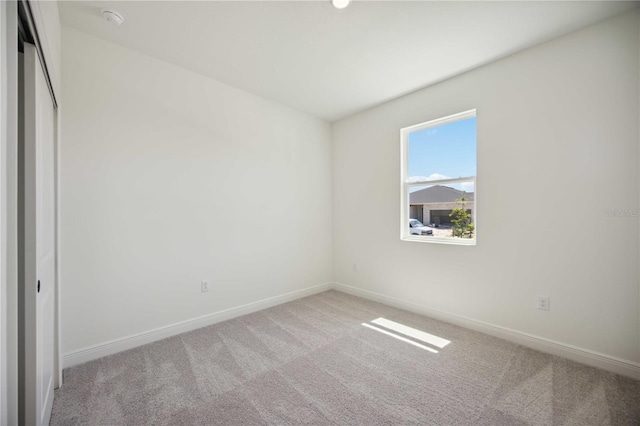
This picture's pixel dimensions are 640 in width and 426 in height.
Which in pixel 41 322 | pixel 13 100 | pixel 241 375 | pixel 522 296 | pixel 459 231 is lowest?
pixel 241 375

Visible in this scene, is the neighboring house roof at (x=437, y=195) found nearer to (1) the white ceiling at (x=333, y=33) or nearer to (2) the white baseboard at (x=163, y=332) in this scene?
(1) the white ceiling at (x=333, y=33)

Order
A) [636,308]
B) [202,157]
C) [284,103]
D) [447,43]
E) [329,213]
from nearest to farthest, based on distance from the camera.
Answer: [636,308] → [447,43] → [202,157] → [284,103] → [329,213]

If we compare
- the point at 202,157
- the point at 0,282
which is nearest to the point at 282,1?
the point at 202,157

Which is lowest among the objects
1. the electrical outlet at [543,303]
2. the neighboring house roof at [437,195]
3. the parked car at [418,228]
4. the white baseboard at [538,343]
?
the white baseboard at [538,343]

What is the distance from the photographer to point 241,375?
2.05 metres

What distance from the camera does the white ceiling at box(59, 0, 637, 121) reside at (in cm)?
198

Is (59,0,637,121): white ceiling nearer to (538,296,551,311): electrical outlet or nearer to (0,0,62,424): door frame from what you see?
(0,0,62,424): door frame

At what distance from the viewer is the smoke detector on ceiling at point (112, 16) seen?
2.00m

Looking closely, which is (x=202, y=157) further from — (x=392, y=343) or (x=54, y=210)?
(x=392, y=343)

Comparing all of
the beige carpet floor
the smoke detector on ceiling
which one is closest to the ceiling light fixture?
the smoke detector on ceiling

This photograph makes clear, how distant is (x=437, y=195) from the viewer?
3.23 meters

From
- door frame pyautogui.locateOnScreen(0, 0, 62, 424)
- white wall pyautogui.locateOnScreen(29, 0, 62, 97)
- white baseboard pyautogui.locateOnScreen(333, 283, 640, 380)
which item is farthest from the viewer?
white baseboard pyautogui.locateOnScreen(333, 283, 640, 380)

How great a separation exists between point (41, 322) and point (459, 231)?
347cm

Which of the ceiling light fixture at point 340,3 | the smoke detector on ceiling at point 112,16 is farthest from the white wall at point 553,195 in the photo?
the smoke detector on ceiling at point 112,16
